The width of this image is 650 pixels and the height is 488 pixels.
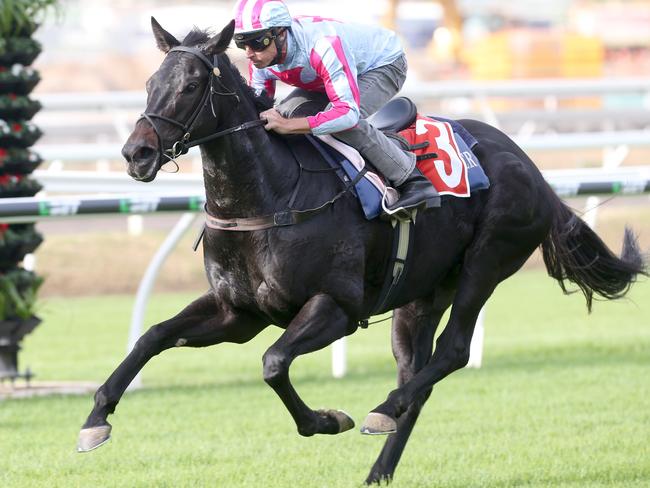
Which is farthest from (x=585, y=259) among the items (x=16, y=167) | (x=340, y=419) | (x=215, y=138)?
(x=16, y=167)

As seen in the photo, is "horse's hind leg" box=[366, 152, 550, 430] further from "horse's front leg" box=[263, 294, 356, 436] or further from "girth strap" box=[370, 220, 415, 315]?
"horse's front leg" box=[263, 294, 356, 436]

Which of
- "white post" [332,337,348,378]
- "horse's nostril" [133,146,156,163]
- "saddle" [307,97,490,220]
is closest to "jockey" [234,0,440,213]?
"saddle" [307,97,490,220]

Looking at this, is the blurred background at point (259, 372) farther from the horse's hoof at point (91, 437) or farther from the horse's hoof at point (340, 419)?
the horse's hoof at point (91, 437)

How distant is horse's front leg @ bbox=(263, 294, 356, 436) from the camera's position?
4797 millimetres

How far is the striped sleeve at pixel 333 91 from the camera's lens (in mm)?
4898

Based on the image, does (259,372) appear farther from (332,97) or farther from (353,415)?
(332,97)

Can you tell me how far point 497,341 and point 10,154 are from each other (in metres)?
3.92

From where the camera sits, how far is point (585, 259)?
20.7 feet

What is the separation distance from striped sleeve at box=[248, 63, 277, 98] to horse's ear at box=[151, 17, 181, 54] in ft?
1.66

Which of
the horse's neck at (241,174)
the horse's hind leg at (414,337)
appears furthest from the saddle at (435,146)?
the horse's hind leg at (414,337)

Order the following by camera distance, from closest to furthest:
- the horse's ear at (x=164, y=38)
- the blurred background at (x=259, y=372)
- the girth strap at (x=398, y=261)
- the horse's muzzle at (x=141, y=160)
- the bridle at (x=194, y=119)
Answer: the horse's muzzle at (x=141, y=160), the bridle at (x=194, y=119), the horse's ear at (x=164, y=38), the girth strap at (x=398, y=261), the blurred background at (x=259, y=372)

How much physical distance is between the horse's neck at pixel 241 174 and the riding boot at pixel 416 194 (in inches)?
18.5

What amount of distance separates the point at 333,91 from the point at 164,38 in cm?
63

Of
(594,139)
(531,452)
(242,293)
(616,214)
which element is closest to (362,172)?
→ (242,293)
